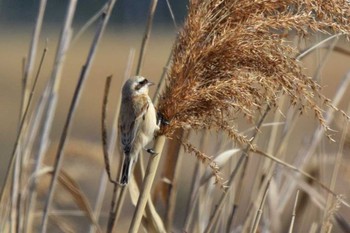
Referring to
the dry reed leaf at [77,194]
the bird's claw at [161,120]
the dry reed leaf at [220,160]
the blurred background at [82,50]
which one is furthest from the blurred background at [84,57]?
the bird's claw at [161,120]

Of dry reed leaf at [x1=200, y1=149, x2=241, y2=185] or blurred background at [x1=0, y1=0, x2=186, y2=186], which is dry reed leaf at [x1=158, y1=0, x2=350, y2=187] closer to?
dry reed leaf at [x1=200, y1=149, x2=241, y2=185]

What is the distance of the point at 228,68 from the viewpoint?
190cm

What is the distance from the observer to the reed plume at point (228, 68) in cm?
189

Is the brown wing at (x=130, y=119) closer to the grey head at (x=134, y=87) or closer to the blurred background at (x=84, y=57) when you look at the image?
the grey head at (x=134, y=87)

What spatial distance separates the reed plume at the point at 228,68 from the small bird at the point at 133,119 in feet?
0.59

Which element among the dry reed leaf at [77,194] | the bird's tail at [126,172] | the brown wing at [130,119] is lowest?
the dry reed leaf at [77,194]

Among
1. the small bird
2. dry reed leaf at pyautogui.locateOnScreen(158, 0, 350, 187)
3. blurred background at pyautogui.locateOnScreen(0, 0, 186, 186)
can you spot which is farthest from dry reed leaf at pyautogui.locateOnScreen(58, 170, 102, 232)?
blurred background at pyautogui.locateOnScreen(0, 0, 186, 186)

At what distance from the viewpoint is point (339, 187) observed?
3.16m

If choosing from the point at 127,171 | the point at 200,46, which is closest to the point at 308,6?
the point at 200,46

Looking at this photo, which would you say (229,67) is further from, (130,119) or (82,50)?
(82,50)

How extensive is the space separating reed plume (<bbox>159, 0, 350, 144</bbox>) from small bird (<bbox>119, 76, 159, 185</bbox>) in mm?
179

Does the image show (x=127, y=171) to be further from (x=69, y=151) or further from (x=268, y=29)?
(x=69, y=151)

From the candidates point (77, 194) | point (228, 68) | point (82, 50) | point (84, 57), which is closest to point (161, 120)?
point (228, 68)

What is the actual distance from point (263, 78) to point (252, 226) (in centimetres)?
59
